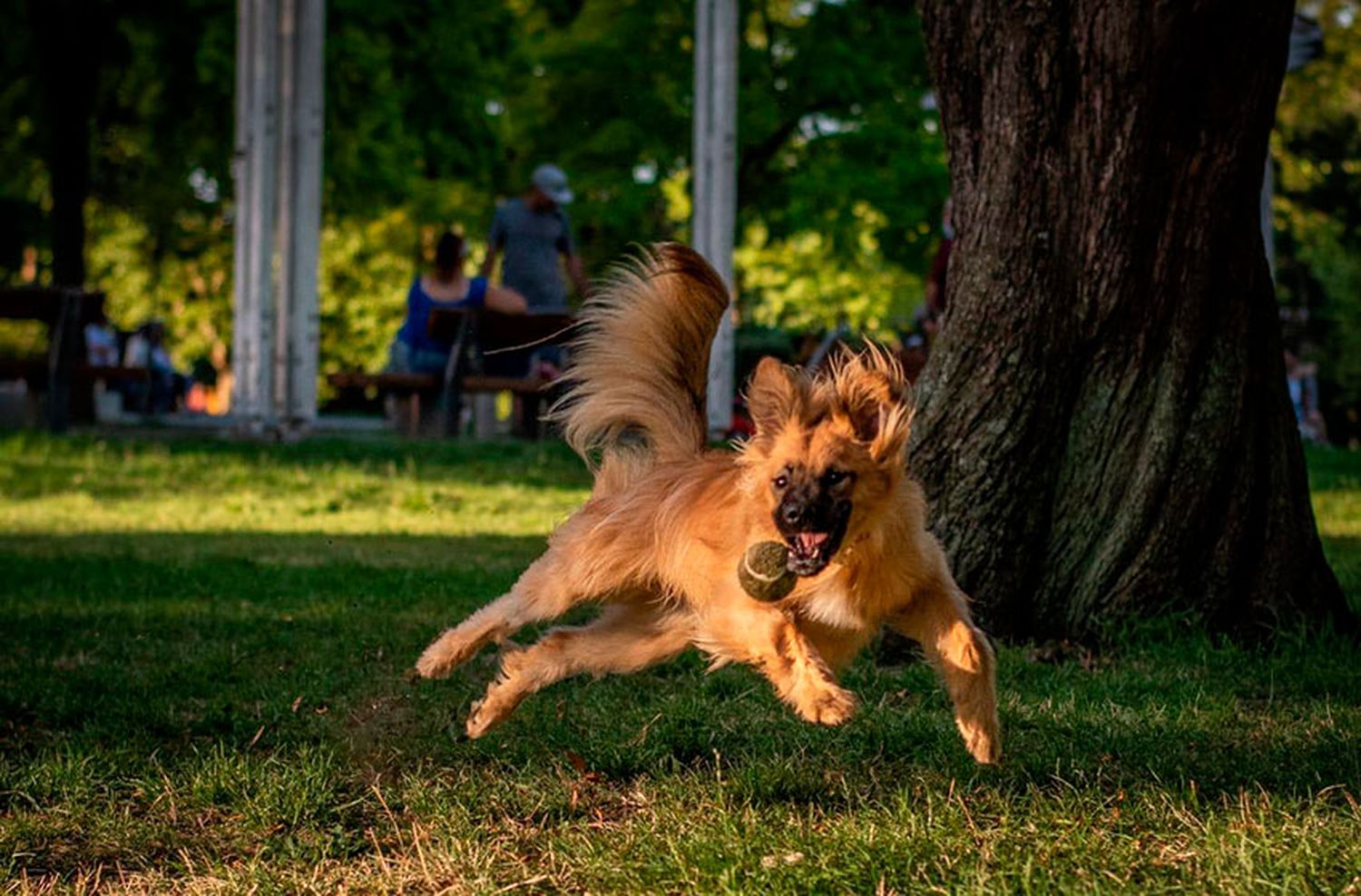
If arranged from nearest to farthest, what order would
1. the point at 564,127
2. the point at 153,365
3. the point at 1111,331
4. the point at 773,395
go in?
1. the point at 773,395
2. the point at 1111,331
3. the point at 564,127
4. the point at 153,365

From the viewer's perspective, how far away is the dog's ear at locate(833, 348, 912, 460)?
15.0ft

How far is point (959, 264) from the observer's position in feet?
22.0

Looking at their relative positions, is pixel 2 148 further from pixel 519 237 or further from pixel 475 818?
pixel 475 818

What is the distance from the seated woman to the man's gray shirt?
41 centimetres

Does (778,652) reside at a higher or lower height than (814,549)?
lower

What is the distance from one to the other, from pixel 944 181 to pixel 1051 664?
20.3m

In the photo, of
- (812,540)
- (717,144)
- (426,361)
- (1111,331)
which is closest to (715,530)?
(812,540)

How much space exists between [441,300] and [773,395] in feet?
39.3

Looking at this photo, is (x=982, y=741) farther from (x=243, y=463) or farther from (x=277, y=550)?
(x=243, y=463)

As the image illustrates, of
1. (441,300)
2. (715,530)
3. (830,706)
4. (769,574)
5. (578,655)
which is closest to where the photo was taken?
(830,706)

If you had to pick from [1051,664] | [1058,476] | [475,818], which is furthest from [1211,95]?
[475,818]

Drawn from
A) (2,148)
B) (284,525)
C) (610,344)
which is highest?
(2,148)

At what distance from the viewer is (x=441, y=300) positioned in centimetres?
1638

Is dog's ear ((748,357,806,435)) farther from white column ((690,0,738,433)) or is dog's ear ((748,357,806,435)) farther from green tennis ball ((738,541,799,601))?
white column ((690,0,738,433))
